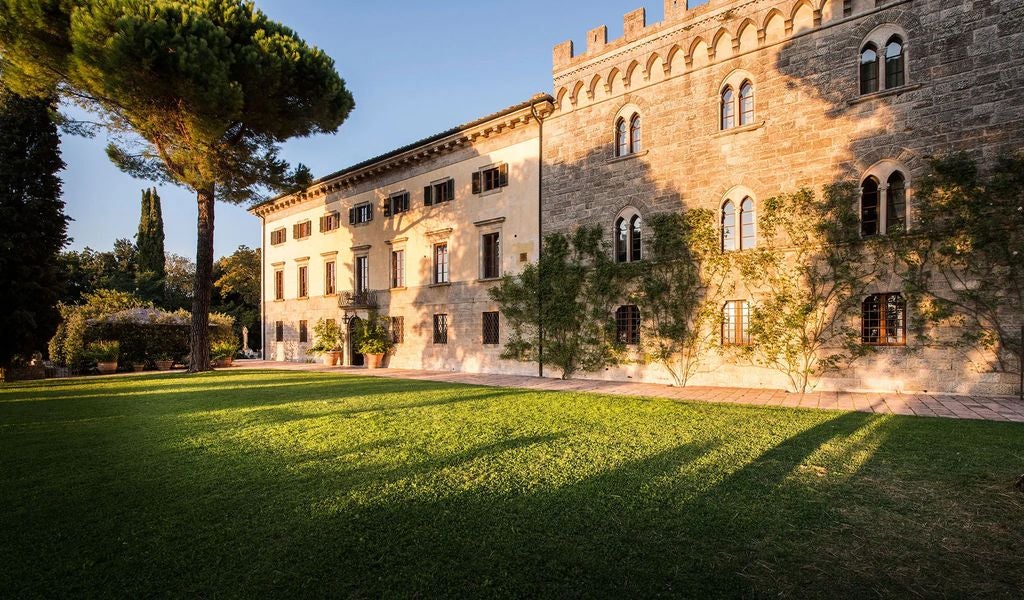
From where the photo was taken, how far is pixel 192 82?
14289mm

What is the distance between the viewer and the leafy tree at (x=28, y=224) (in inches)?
599

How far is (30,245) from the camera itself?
51.2 ft

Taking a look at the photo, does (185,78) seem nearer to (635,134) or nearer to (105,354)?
(105,354)

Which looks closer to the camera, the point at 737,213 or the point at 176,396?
the point at 176,396

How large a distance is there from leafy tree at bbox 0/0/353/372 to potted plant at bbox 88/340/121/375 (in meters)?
4.06

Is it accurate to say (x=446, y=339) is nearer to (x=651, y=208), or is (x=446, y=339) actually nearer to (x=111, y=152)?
(x=651, y=208)

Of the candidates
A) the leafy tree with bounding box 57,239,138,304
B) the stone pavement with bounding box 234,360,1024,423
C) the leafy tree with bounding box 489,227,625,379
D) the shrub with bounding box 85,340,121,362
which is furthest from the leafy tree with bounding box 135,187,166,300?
the stone pavement with bounding box 234,360,1024,423

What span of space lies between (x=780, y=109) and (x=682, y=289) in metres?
5.20

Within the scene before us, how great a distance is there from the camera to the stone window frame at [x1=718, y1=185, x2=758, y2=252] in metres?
12.9

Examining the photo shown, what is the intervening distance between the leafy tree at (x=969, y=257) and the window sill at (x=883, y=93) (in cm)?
177

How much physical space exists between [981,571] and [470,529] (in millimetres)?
3120

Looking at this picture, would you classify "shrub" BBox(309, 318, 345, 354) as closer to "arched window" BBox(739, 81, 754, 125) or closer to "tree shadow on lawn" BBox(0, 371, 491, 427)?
"tree shadow on lawn" BBox(0, 371, 491, 427)

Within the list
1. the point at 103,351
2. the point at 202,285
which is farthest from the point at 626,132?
the point at 103,351

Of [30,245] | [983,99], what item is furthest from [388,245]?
[983,99]
